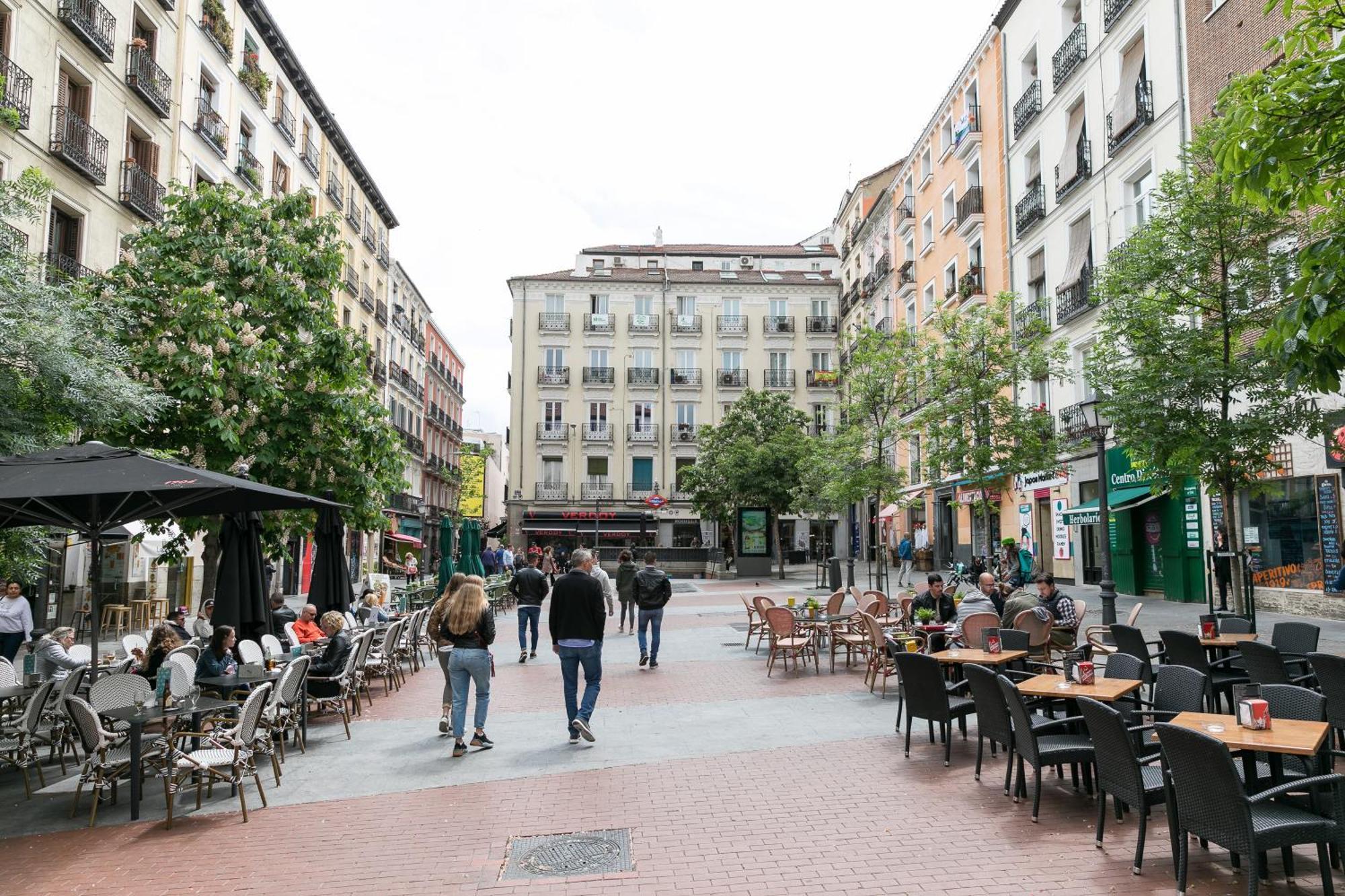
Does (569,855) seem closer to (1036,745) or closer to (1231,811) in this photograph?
(1036,745)

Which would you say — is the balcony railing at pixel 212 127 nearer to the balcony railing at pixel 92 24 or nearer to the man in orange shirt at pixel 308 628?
the balcony railing at pixel 92 24

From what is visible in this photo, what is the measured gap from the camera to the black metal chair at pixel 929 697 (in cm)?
783

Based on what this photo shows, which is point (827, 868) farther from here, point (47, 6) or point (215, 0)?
point (215, 0)

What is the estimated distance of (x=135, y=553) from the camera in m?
21.4

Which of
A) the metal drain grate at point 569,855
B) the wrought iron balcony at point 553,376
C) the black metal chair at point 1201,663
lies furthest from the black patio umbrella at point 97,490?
the wrought iron balcony at point 553,376

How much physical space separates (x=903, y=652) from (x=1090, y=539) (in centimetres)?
1897

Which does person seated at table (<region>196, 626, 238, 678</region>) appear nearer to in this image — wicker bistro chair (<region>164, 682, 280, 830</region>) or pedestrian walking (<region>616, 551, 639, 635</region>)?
wicker bistro chair (<region>164, 682, 280, 830</region>)

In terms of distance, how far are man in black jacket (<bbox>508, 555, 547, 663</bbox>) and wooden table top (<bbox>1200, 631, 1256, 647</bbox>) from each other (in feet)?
28.8

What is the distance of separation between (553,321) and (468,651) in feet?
152

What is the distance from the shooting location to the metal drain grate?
5.43 m

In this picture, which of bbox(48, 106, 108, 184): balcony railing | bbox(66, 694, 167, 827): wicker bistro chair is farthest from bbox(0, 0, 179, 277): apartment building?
bbox(66, 694, 167, 827): wicker bistro chair

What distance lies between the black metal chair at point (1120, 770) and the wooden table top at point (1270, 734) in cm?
31

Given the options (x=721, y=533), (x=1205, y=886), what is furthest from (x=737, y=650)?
(x=721, y=533)

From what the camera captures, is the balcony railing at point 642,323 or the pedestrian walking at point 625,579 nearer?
the pedestrian walking at point 625,579
